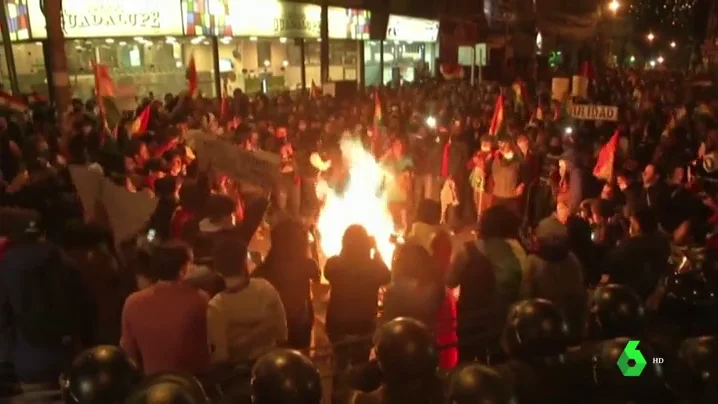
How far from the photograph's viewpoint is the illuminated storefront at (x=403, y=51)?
101 ft

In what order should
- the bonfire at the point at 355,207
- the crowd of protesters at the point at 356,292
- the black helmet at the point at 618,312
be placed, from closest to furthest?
the crowd of protesters at the point at 356,292 < the black helmet at the point at 618,312 < the bonfire at the point at 355,207

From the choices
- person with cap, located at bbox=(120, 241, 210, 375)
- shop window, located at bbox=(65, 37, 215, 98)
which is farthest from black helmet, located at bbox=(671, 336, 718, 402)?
shop window, located at bbox=(65, 37, 215, 98)

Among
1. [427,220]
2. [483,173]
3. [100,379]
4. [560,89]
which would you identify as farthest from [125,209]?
[560,89]

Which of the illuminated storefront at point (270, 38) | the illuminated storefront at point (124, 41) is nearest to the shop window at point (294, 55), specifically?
the illuminated storefront at point (270, 38)

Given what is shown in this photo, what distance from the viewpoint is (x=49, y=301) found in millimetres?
4840

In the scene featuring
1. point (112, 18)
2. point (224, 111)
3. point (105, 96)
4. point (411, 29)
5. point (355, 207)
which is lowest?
point (355, 207)

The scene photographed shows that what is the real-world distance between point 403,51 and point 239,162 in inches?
1110

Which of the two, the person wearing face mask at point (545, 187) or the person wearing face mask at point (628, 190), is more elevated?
the person wearing face mask at point (628, 190)

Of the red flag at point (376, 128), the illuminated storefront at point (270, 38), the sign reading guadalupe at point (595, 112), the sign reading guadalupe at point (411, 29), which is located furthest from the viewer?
the sign reading guadalupe at point (411, 29)

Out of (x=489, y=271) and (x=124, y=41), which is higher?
(x=124, y=41)

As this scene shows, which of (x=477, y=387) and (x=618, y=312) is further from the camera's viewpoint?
(x=618, y=312)

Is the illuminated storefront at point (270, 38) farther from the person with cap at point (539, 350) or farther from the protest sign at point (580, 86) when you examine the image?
the person with cap at point (539, 350)

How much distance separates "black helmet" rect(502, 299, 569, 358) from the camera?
3.96m

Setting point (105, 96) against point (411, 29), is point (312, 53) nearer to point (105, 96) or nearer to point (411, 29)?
point (411, 29)
